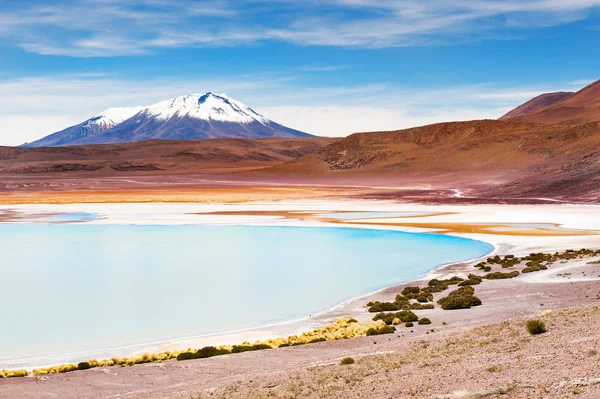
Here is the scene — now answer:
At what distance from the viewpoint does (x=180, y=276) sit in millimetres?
29391

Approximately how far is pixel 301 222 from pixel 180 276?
23121mm

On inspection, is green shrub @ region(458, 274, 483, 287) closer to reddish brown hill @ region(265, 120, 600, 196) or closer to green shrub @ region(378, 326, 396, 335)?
green shrub @ region(378, 326, 396, 335)

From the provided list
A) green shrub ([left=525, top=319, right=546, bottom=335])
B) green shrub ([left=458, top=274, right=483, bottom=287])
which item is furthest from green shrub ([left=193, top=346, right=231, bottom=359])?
green shrub ([left=458, top=274, right=483, bottom=287])

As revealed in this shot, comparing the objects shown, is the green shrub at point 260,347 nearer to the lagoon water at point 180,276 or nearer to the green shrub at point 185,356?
the green shrub at point 185,356

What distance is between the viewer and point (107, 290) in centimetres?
2655

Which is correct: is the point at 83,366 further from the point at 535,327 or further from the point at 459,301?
the point at 459,301

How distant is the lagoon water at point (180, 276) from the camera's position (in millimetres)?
20156

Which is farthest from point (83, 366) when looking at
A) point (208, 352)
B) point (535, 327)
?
point (535, 327)

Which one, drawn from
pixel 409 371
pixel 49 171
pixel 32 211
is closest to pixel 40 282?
pixel 409 371

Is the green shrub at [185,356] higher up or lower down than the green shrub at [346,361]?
lower down

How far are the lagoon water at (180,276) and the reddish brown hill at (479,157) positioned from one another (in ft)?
163

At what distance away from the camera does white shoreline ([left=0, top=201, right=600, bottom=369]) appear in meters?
17.3

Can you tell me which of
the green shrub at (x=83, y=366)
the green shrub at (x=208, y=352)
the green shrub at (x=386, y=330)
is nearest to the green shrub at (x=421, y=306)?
the green shrub at (x=386, y=330)

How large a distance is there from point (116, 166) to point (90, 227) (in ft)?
494
